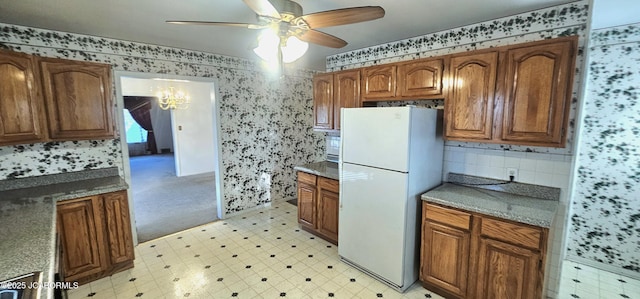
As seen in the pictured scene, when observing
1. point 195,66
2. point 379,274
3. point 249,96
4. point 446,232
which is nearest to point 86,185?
point 195,66

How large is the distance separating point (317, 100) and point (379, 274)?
7.13ft

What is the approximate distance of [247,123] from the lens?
4059 mm

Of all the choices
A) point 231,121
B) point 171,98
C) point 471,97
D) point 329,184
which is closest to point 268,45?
point 471,97

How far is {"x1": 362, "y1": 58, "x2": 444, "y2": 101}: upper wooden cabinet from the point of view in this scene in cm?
244

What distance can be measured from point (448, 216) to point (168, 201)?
4.58 metres

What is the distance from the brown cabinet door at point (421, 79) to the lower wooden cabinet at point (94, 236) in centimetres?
291

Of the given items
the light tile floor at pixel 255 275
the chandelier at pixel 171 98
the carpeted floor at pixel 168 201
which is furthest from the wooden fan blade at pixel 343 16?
the chandelier at pixel 171 98

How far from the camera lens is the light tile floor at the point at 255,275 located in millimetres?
2357

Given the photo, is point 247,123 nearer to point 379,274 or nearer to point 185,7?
point 185,7

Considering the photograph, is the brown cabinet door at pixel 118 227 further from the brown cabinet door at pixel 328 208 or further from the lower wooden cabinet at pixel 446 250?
the lower wooden cabinet at pixel 446 250

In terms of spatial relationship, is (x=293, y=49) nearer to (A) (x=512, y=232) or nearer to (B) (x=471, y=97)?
(B) (x=471, y=97)

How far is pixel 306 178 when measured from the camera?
345 centimetres

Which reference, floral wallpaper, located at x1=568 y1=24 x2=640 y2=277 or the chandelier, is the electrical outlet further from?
the chandelier

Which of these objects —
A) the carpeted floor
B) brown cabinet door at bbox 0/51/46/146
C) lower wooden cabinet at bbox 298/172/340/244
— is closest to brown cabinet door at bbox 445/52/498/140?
lower wooden cabinet at bbox 298/172/340/244
